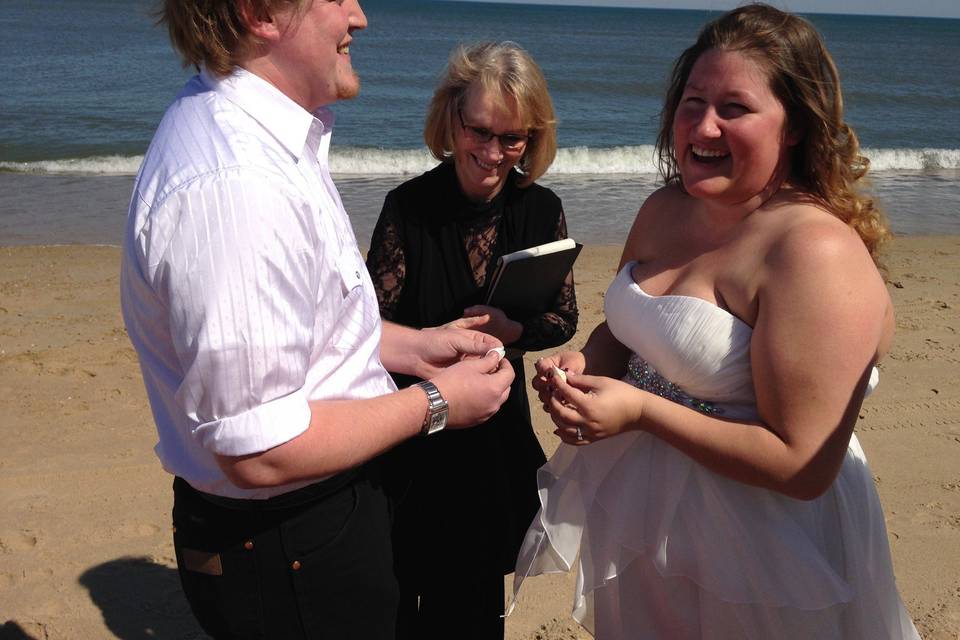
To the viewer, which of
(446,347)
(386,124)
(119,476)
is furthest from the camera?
(386,124)

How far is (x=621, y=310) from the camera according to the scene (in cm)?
256

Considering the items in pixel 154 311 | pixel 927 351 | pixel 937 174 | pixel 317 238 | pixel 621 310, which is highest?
pixel 317 238

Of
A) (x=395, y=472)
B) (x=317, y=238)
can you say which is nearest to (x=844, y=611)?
(x=395, y=472)

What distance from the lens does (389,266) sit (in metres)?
3.18

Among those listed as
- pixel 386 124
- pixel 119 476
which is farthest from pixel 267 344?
pixel 386 124

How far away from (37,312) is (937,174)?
616 inches

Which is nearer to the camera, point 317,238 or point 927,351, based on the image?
point 317,238

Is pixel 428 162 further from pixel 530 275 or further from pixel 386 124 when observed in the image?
pixel 530 275

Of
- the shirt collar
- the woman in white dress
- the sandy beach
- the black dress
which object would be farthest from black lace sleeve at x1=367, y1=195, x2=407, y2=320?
the sandy beach

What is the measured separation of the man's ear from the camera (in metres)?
1.83

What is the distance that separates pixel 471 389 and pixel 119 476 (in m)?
3.35

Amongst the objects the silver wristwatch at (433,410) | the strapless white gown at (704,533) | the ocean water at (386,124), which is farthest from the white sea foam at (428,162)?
the silver wristwatch at (433,410)

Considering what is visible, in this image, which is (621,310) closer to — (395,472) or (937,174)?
(395,472)

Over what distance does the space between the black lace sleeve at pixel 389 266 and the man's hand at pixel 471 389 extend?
3.14 ft
